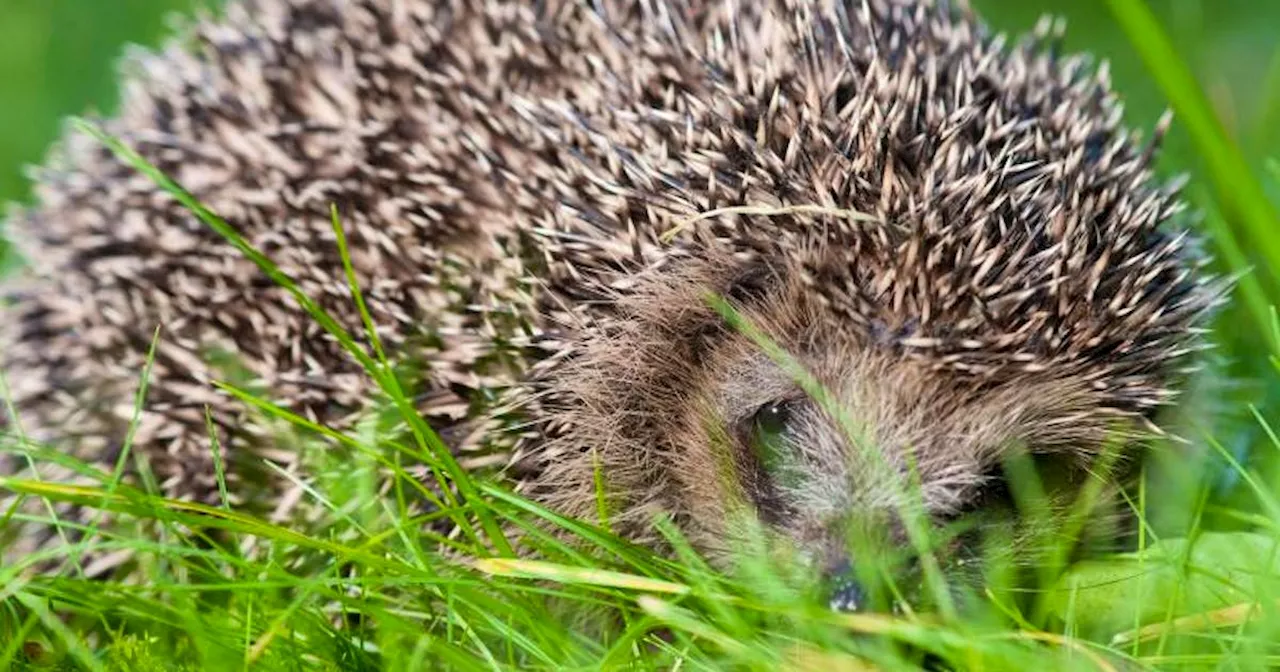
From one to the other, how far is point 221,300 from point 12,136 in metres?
2.35

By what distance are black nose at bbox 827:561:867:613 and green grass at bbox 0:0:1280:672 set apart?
1.2 inches

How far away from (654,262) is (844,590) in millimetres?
521

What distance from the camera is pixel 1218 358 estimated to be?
2436 millimetres

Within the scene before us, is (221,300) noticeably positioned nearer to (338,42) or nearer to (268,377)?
(268,377)

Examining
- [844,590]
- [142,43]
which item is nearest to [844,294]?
[844,590]

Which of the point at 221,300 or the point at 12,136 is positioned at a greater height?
the point at 12,136

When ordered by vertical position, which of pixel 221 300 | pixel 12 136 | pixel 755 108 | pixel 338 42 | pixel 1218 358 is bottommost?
pixel 1218 358

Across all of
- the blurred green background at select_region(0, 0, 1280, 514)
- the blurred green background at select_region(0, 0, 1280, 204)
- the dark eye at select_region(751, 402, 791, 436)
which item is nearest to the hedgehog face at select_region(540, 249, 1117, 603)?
the dark eye at select_region(751, 402, 791, 436)

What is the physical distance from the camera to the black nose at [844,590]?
1.99 meters

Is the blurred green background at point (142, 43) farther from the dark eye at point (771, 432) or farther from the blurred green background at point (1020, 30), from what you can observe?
the dark eye at point (771, 432)

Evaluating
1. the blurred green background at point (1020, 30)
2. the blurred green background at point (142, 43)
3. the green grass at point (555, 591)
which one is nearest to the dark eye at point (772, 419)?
the green grass at point (555, 591)

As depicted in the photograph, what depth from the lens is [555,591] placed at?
6.73 feet

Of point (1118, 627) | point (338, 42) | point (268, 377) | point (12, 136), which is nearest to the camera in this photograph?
point (1118, 627)

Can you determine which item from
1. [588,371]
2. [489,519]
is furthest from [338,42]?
[489,519]
